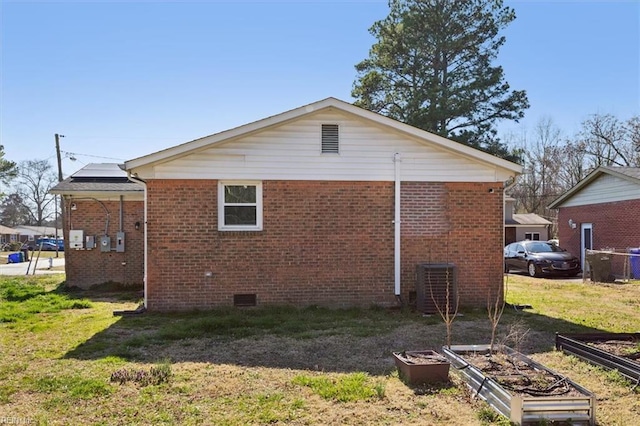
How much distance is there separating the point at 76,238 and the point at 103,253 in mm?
858

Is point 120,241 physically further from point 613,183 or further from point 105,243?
point 613,183

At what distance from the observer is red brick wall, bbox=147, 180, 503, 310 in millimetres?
10008

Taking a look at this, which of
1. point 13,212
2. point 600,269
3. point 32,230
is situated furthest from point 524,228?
point 13,212

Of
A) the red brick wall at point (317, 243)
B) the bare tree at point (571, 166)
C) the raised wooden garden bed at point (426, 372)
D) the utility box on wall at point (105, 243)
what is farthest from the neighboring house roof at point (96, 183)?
the bare tree at point (571, 166)

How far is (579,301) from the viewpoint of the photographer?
12391 mm

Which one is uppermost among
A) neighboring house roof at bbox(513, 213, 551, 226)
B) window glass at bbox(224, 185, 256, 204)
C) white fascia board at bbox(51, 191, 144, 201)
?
white fascia board at bbox(51, 191, 144, 201)

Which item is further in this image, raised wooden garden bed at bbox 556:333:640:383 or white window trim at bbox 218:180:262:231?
white window trim at bbox 218:180:262:231

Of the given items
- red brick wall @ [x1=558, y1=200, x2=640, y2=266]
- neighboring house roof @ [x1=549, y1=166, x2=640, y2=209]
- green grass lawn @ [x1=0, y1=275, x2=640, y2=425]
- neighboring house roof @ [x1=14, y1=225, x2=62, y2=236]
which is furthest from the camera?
neighboring house roof @ [x1=14, y1=225, x2=62, y2=236]

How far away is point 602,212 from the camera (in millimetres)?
19938

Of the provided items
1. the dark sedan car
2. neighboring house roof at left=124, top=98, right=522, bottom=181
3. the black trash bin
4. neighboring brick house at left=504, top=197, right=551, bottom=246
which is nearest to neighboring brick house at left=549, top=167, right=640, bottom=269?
the black trash bin

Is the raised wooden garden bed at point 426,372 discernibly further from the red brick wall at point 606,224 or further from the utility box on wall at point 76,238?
the red brick wall at point 606,224

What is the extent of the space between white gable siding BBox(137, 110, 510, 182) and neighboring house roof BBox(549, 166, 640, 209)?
34.3ft

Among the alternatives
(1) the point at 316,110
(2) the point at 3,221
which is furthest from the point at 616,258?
(2) the point at 3,221

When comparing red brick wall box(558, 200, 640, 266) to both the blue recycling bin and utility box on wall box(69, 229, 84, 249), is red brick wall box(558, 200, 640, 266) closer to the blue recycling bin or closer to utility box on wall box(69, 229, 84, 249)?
the blue recycling bin
